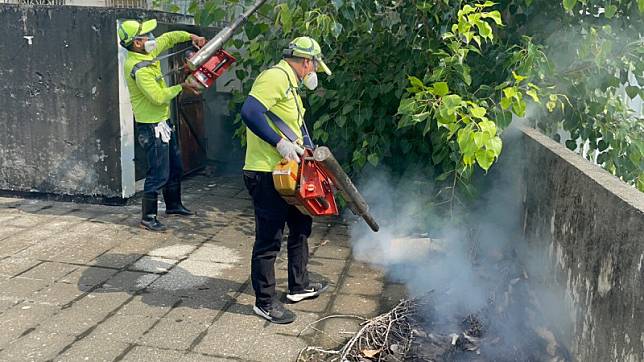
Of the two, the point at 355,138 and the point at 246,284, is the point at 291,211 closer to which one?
the point at 246,284

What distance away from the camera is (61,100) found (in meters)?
6.85

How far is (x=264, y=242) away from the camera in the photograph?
409 cm

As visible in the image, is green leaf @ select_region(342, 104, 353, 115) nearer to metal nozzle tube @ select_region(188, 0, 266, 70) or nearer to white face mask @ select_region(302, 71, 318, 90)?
metal nozzle tube @ select_region(188, 0, 266, 70)

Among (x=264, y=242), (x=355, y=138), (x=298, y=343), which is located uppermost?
(x=355, y=138)

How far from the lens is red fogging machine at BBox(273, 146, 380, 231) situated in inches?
149

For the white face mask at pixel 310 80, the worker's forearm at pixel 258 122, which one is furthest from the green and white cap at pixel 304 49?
the worker's forearm at pixel 258 122

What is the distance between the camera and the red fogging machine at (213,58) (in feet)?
18.5

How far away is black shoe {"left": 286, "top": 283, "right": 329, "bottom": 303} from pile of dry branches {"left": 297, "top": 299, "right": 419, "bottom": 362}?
0.34 m

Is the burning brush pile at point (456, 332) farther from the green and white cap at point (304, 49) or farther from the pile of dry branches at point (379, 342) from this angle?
the green and white cap at point (304, 49)

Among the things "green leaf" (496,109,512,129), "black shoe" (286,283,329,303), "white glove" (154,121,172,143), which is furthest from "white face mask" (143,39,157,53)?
"green leaf" (496,109,512,129)

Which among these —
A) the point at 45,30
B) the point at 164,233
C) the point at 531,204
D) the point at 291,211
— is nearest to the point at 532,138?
the point at 531,204

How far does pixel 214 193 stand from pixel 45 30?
2.79m

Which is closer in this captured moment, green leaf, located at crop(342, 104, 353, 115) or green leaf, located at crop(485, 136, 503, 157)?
green leaf, located at crop(485, 136, 503, 157)

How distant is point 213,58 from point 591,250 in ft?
13.0
